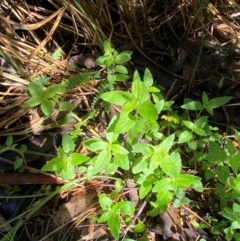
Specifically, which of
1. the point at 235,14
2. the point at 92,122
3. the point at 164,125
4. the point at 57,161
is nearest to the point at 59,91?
the point at 92,122

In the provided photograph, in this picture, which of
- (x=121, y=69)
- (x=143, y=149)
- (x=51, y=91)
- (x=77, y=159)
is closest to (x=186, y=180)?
(x=143, y=149)

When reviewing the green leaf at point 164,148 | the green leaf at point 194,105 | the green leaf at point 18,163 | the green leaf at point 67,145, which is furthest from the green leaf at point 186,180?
the green leaf at point 18,163

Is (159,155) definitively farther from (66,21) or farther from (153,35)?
(66,21)

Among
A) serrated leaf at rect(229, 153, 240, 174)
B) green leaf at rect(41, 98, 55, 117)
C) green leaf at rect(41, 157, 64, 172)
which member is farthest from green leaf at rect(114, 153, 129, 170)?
serrated leaf at rect(229, 153, 240, 174)

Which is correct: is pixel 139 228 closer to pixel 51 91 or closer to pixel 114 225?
pixel 114 225

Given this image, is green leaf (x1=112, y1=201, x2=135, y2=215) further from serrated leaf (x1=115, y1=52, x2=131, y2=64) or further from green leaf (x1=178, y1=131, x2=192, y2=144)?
serrated leaf (x1=115, y1=52, x2=131, y2=64)
